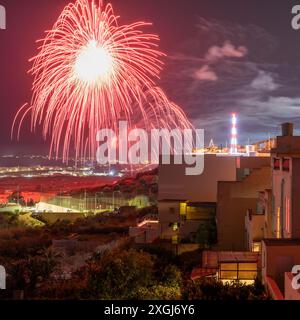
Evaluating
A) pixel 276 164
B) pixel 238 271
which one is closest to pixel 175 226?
pixel 238 271

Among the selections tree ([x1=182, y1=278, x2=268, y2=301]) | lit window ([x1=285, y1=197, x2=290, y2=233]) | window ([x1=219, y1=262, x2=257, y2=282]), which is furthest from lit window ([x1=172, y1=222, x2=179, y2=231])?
tree ([x1=182, y1=278, x2=268, y2=301])

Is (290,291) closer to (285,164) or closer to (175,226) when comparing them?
(285,164)

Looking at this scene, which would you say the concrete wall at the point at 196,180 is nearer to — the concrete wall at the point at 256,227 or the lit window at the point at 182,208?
the lit window at the point at 182,208

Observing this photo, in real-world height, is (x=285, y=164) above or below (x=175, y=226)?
above

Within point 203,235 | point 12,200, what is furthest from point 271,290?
point 12,200

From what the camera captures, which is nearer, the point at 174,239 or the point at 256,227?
the point at 256,227

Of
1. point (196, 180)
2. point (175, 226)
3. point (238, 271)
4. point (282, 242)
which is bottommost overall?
point (175, 226)
